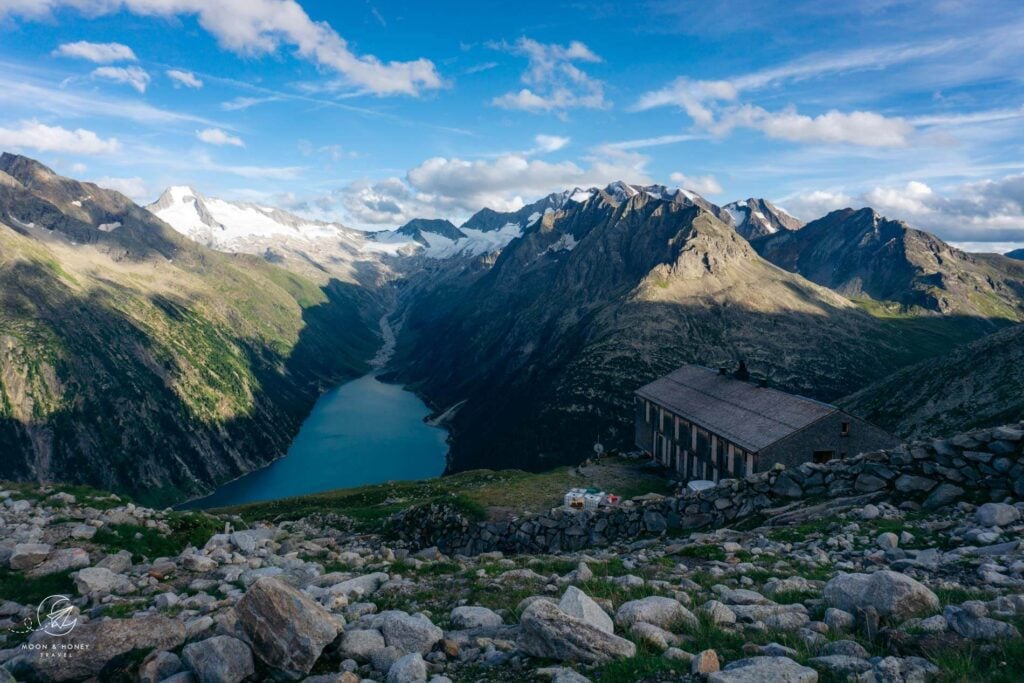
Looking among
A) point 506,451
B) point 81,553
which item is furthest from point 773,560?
point 506,451

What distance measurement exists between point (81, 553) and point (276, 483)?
587ft

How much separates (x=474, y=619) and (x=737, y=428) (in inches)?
1872

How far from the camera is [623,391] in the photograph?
175 meters

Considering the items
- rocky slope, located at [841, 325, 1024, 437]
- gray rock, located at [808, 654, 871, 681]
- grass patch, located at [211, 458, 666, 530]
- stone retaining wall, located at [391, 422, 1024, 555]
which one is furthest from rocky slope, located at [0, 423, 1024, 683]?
rocky slope, located at [841, 325, 1024, 437]

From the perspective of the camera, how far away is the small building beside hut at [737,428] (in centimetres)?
4844

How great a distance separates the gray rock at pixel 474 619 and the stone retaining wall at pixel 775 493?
16.5 m

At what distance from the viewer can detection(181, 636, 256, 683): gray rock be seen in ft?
28.0

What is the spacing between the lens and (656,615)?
1020 cm

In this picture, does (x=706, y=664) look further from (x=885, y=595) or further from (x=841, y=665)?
(x=885, y=595)

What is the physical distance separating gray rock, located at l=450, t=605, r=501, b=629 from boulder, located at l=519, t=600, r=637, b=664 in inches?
88.7

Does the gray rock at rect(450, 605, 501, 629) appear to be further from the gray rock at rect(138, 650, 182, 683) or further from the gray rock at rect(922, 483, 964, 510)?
the gray rock at rect(922, 483, 964, 510)

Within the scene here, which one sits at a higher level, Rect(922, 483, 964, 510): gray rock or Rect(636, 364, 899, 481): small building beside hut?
Rect(922, 483, 964, 510): gray rock

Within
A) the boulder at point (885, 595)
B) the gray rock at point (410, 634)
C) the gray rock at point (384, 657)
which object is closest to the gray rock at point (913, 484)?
the boulder at point (885, 595)

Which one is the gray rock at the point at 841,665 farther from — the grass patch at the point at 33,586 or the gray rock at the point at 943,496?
the grass patch at the point at 33,586
